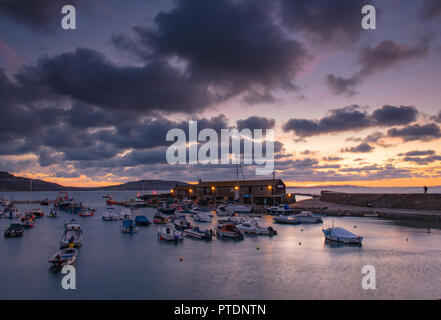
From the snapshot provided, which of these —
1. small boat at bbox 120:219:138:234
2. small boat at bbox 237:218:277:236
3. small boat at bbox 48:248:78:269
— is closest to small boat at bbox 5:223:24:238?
small boat at bbox 120:219:138:234

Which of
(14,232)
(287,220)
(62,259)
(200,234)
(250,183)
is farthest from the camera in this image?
(250,183)

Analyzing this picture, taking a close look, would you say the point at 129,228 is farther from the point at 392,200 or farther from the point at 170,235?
the point at 392,200

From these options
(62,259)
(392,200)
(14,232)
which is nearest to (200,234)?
(62,259)

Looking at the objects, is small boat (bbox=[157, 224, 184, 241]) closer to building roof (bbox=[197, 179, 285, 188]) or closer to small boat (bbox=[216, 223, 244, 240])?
small boat (bbox=[216, 223, 244, 240])

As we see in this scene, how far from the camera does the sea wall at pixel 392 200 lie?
74500 millimetres

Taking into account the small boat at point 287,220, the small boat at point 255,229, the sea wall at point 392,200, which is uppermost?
the sea wall at point 392,200

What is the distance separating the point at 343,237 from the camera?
1693 inches

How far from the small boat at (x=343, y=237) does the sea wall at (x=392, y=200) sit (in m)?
43.4

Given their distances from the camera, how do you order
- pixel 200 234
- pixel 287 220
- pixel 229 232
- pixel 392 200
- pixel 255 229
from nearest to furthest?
pixel 200 234 < pixel 229 232 < pixel 255 229 < pixel 287 220 < pixel 392 200

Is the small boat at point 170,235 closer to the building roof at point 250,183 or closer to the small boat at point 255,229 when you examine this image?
the small boat at point 255,229

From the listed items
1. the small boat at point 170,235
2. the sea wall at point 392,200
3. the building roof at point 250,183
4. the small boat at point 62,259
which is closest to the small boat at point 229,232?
the small boat at point 170,235

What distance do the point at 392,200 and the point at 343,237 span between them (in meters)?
51.2
